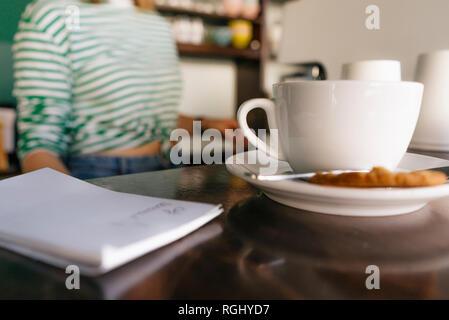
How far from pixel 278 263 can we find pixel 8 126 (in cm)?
192

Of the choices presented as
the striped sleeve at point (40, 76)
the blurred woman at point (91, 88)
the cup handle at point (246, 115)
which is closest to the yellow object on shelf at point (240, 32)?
the blurred woman at point (91, 88)

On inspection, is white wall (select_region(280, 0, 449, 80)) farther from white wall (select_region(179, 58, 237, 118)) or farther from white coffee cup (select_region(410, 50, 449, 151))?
white wall (select_region(179, 58, 237, 118))

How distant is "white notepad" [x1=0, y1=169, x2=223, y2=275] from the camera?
21cm

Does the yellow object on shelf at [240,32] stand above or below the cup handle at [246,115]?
above

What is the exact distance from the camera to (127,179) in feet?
1.50

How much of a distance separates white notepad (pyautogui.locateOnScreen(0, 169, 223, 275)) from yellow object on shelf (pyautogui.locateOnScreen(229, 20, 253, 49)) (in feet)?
6.94

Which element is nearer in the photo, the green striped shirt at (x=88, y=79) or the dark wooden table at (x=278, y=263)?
the dark wooden table at (x=278, y=263)

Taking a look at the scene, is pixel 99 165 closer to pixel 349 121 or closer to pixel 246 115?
pixel 246 115

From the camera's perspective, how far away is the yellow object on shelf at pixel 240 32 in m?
2.27

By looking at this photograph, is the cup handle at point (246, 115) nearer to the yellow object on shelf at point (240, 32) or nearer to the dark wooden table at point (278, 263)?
the dark wooden table at point (278, 263)

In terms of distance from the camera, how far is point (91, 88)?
972 mm

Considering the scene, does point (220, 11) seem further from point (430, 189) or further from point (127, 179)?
point (430, 189)

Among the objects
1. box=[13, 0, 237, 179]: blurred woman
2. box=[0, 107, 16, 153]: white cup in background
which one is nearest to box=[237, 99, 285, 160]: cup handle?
box=[13, 0, 237, 179]: blurred woman

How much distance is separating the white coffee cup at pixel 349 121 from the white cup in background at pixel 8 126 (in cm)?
177
